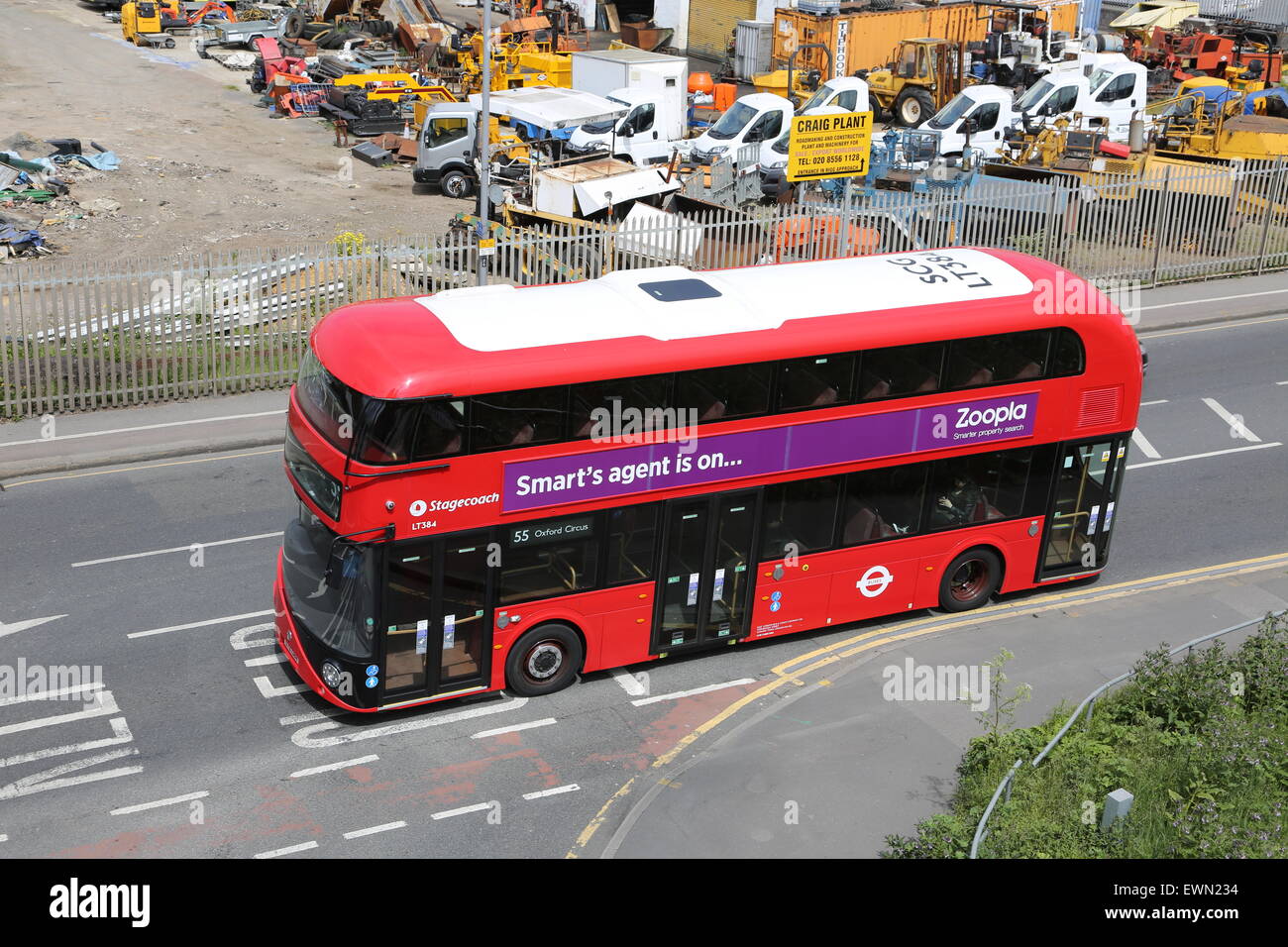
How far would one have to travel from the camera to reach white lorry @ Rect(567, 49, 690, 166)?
34744 mm

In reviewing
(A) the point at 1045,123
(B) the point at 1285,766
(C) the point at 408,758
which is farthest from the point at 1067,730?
(A) the point at 1045,123

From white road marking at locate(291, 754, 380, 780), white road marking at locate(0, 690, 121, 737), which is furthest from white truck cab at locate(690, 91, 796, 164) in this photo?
white road marking at locate(291, 754, 380, 780)

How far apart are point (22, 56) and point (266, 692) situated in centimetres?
4320

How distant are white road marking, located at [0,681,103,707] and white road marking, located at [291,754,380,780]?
253cm

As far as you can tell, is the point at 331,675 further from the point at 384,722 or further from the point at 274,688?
the point at 274,688

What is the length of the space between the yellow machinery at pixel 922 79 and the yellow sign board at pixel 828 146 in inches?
677

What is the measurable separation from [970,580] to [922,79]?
2956 centimetres

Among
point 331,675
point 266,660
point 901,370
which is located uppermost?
point 901,370

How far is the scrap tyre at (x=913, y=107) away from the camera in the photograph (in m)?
41.3

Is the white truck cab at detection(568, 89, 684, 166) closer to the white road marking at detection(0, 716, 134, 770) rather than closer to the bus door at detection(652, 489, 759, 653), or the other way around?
the bus door at detection(652, 489, 759, 653)

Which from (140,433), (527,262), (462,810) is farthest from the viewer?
(527,262)

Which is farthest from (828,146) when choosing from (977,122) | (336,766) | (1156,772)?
(336,766)

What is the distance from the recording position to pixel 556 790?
40.0 ft

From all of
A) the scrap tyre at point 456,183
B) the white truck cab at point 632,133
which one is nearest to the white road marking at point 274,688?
the white truck cab at point 632,133
